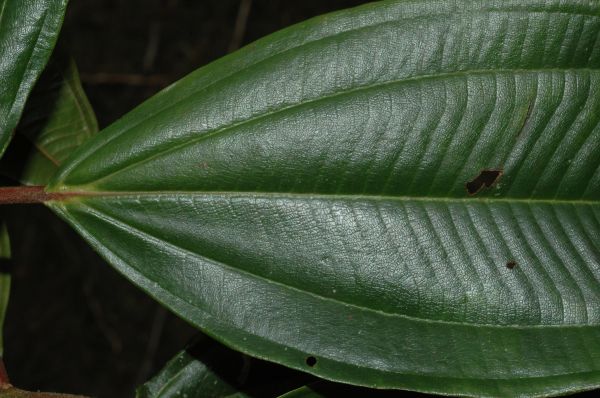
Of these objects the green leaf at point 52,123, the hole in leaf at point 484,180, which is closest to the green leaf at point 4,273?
the green leaf at point 52,123

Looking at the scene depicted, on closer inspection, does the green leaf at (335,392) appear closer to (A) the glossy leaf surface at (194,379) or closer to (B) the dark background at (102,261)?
(A) the glossy leaf surface at (194,379)

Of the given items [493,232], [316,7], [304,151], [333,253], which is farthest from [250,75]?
[316,7]

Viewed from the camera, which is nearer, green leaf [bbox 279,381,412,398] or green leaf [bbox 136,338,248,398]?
green leaf [bbox 279,381,412,398]

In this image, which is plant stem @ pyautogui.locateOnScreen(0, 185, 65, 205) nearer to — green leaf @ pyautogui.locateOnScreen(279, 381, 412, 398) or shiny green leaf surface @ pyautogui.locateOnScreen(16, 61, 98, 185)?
shiny green leaf surface @ pyautogui.locateOnScreen(16, 61, 98, 185)

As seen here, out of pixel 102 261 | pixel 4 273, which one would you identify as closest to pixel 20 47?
pixel 4 273

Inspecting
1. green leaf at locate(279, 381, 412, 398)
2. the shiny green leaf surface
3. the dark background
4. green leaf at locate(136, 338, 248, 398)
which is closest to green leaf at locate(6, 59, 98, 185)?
the shiny green leaf surface

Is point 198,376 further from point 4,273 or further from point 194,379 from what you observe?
point 4,273

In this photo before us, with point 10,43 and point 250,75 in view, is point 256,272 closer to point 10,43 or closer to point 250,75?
point 250,75
